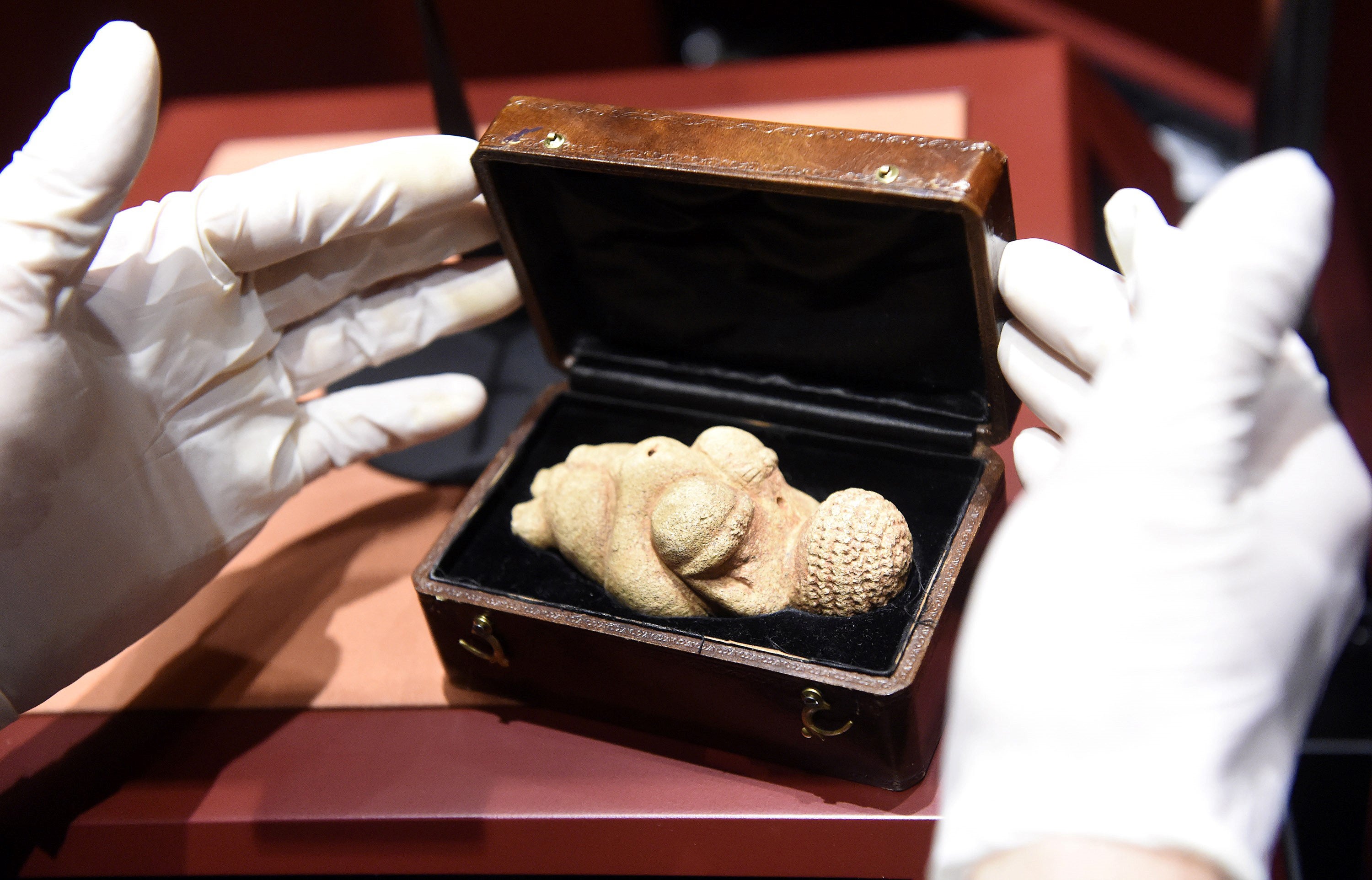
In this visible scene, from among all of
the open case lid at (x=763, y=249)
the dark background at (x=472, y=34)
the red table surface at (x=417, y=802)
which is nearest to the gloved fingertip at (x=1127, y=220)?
the open case lid at (x=763, y=249)

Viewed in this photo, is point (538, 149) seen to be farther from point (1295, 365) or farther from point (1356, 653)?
point (1356, 653)

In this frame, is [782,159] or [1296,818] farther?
[1296,818]

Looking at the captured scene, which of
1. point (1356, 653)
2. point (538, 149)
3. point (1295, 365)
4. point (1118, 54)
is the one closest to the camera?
point (1295, 365)

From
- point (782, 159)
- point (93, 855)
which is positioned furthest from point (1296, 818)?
point (93, 855)

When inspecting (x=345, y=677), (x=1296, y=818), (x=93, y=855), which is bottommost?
(x=1296, y=818)

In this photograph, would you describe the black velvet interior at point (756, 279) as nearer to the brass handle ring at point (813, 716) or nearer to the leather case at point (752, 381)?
the leather case at point (752, 381)

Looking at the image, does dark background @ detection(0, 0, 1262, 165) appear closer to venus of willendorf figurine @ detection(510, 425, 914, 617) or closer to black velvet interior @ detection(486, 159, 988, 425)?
black velvet interior @ detection(486, 159, 988, 425)
